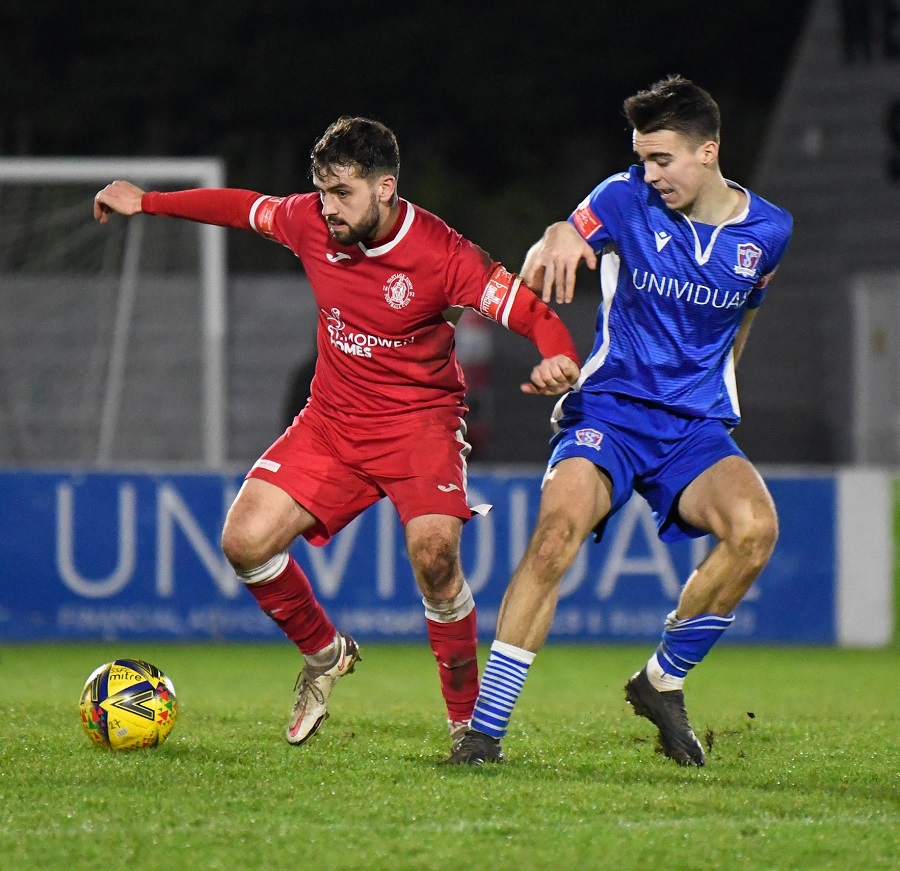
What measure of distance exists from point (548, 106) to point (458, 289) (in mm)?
27010

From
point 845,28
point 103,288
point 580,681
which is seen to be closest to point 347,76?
point 845,28

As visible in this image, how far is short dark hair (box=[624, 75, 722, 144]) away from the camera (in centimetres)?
549

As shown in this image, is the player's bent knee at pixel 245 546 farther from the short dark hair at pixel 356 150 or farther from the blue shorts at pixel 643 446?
the short dark hair at pixel 356 150

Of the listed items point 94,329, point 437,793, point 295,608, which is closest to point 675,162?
point 295,608

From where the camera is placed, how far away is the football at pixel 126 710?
558 cm

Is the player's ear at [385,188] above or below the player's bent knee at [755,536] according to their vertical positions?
above

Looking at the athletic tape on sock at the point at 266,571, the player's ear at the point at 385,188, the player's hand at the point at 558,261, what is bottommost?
the athletic tape on sock at the point at 266,571

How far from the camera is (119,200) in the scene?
616 cm

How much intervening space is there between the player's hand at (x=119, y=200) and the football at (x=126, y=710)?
1669 millimetres

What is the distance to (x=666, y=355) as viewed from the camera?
5.68m

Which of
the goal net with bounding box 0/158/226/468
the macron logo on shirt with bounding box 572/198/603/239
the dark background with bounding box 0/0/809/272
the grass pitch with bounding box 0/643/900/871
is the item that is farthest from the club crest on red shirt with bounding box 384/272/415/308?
the dark background with bounding box 0/0/809/272

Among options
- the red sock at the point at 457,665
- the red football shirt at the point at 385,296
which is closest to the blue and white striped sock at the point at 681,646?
the red sock at the point at 457,665

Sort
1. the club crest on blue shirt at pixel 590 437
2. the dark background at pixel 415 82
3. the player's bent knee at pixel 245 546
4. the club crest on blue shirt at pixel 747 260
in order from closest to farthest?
the club crest on blue shirt at pixel 590 437 < the club crest on blue shirt at pixel 747 260 < the player's bent knee at pixel 245 546 < the dark background at pixel 415 82

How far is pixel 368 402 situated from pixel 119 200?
3.96 feet
